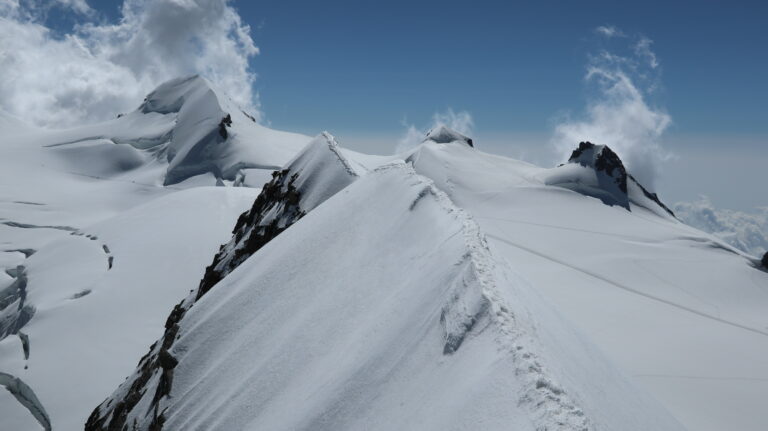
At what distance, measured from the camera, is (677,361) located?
1750 centimetres

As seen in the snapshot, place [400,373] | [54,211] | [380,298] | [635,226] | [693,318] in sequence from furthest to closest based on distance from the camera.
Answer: [54,211] < [635,226] < [693,318] < [380,298] < [400,373]

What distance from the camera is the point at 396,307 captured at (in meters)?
8.70

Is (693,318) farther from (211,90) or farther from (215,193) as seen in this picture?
(211,90)

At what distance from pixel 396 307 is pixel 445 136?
52903 millimetres

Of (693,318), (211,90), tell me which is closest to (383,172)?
(693,318)

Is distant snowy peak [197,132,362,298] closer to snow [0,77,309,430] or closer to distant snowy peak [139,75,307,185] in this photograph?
snow [0,77,309,430]

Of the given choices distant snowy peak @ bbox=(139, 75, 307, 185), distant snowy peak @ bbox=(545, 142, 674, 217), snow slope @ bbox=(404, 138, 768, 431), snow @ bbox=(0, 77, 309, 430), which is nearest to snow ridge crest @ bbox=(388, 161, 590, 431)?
snow slope @ bbox=(404, 138, 768, 431)

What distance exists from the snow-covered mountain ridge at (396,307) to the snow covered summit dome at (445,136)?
4055 millimetres

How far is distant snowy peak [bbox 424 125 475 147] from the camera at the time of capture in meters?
58.8

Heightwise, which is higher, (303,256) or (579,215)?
(579,215)

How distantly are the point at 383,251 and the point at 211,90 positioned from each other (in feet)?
248

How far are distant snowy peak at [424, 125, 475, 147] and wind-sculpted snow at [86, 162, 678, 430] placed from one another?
44.1 m

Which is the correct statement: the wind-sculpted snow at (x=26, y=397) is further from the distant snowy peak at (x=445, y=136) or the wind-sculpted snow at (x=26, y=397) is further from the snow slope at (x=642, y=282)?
the distant snowy peak at (x=445, y=136)

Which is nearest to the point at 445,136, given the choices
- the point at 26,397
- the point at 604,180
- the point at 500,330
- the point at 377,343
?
the point at 604,180
